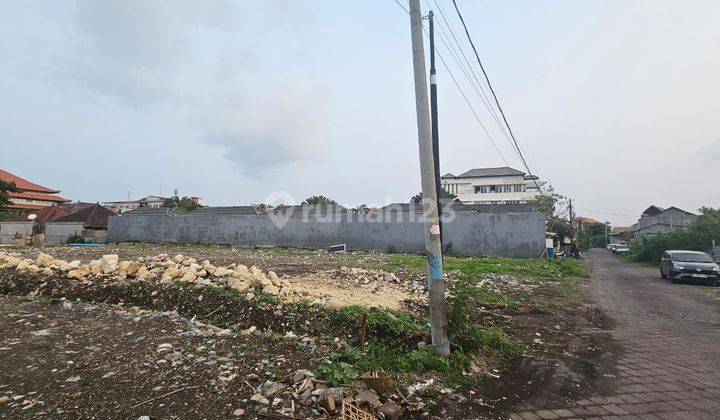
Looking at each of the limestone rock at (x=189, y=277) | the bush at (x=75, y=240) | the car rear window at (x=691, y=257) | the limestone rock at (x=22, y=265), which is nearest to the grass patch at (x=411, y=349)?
the limestone rock at (x=189, y=277)

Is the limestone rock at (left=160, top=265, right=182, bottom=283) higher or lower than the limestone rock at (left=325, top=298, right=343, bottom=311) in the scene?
higher

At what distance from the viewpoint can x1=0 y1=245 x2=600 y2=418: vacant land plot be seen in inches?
120

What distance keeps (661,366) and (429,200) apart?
3.34 m

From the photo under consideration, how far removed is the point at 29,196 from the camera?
56375mm

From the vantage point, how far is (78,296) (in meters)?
6.81

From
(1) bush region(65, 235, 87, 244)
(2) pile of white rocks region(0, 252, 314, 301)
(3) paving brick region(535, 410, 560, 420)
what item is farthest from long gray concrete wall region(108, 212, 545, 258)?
(3) paving brick region(535, 410, 560, 420)

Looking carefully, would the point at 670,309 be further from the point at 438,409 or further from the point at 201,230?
the point at 201,230

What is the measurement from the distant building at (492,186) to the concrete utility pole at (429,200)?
4997 cm

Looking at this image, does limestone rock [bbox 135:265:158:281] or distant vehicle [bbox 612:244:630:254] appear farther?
distant vehicle [bbox 612:244:630:254]

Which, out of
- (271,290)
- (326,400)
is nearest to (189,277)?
(271,290)

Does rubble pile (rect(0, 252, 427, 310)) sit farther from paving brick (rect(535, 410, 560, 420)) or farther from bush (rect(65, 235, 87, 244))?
bush (rect(65, 235, 87, 244))

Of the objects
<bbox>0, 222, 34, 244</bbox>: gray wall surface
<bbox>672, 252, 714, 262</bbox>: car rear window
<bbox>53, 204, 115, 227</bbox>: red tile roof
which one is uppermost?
<bbox>53, 204, 115, 227</bbox>: red tile roof

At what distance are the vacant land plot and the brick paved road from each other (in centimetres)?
26

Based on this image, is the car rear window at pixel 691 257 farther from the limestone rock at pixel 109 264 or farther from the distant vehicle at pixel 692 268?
the limestone rock at pixel 109 264
